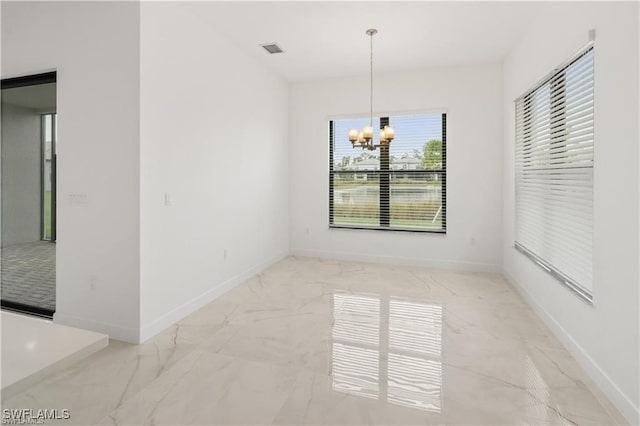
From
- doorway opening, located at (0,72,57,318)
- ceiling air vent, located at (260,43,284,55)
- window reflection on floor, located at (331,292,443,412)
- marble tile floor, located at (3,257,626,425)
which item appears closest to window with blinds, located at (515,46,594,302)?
marble tile floor, located at (3,257,626,425)

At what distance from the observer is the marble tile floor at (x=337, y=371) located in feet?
6.13

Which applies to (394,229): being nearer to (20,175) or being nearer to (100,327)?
(100,327)

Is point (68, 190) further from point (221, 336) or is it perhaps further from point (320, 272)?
point (320, 272)

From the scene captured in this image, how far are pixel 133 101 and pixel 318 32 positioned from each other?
2162mm

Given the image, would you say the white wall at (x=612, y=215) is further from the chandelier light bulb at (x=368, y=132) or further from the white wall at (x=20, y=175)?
the white wall at (x=20, y=175)

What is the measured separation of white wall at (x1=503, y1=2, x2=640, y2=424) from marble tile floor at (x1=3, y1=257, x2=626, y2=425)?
0.56 ft

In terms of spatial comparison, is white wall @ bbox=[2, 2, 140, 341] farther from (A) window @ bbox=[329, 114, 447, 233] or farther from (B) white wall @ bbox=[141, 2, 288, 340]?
(A) window @ bbox=[329, 114, 447, 233]

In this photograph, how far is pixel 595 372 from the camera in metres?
2.16

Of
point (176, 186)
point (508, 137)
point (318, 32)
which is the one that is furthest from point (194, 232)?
point (508, 137)

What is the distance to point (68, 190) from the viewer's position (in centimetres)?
287

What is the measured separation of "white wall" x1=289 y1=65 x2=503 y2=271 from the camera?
4.81 meters

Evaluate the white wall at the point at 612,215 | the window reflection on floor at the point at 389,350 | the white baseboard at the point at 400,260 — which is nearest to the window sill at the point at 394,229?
the white baseboard at the point at 400,260

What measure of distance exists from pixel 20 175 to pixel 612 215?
8.86 m

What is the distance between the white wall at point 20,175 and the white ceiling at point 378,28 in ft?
17.7
